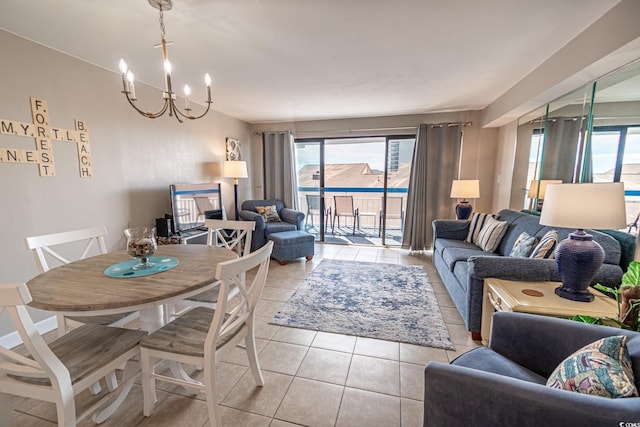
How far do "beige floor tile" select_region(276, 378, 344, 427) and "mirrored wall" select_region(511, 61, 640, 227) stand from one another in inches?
92.1

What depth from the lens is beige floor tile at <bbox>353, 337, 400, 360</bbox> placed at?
2.06 meters

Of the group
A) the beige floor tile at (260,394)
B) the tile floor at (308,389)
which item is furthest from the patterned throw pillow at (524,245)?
the beige floor tile at (260,394)

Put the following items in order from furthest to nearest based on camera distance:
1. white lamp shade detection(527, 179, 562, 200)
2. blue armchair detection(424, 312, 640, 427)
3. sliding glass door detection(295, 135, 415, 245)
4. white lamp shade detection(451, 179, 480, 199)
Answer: sliding glass door detection(295, 135, 415, 245), white lamp shade detection(451, 179, 480, 199), white lamp shade detection(527, 179, 562, 200), blue armchair detection(424, 312, 640, 427)

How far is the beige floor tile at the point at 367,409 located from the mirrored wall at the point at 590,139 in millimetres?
2056

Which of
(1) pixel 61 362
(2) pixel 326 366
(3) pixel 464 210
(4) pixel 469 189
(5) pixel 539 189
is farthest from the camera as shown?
(3) pixel 464 210

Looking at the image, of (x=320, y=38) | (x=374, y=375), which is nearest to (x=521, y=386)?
(x=374, y=375)

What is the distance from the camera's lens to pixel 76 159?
2.54 m

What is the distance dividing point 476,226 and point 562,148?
1292 millimetres

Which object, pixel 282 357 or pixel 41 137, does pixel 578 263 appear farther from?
pixel 41 137

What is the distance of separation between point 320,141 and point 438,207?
247cm

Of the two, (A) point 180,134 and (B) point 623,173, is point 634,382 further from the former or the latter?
(A) point 180,134

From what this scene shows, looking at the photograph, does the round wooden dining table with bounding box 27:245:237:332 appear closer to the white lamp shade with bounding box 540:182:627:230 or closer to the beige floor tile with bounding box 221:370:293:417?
the beige floor tile with bounding box 221:370:293:417

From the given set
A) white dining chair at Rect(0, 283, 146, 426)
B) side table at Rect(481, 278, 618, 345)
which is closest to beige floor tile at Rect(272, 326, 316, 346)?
white dining chair at Rect(0, 283, 146, 426)

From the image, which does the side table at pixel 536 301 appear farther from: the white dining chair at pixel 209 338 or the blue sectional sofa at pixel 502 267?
the white dining chair at pixel 209 338
